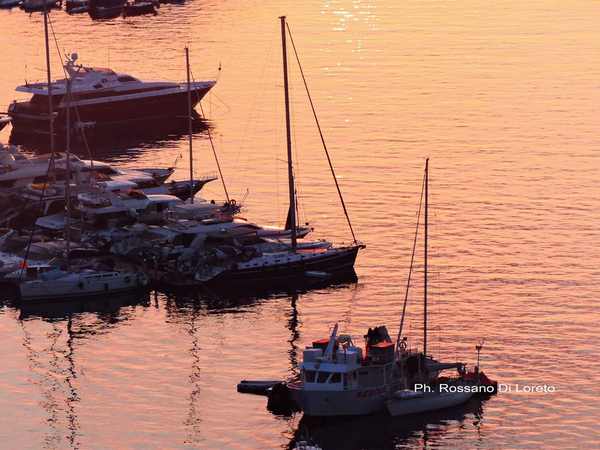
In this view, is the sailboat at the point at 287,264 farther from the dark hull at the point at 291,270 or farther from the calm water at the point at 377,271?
the calm water at the point at 377,271

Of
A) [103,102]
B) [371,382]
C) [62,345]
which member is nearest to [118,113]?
[103,102]

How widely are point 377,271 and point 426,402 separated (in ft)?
73.2

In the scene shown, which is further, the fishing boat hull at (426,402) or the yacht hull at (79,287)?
the yacht hull at (79,287)

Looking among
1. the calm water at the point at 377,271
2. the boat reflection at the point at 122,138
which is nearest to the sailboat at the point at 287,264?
the calm water at the point at 377,271

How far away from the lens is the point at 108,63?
170 m

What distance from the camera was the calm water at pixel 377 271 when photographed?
72250 millimetres

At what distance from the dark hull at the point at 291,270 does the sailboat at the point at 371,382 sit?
18534mm

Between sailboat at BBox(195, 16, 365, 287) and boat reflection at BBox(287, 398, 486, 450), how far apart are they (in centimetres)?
2079

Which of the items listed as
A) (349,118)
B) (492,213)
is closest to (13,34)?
(349,118)

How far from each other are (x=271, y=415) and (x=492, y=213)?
3751 centimetres

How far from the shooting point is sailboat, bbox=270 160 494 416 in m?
71.1

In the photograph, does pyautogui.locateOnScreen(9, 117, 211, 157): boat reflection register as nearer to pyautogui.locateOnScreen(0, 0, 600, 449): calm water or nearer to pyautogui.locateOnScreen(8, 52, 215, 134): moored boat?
pyautogui.locateOnScreen(8, 52, 215, 134): moored boat

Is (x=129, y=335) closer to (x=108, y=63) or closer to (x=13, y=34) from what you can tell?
(x=108, y=63)

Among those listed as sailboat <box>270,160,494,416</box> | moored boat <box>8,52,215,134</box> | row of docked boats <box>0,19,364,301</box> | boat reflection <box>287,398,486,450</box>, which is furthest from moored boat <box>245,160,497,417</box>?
moored boat <box>8,52,215,134</box>
